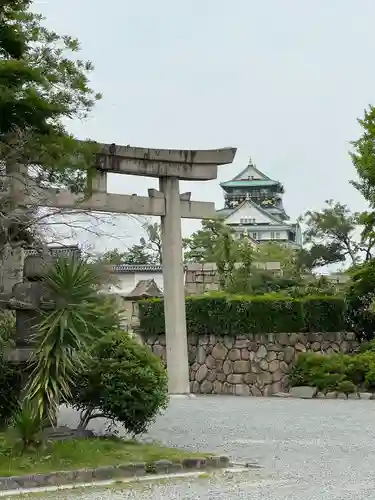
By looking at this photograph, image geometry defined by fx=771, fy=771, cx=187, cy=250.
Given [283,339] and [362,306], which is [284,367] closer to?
[283,339]

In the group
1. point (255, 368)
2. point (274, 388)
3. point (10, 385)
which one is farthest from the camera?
point (255, 368)

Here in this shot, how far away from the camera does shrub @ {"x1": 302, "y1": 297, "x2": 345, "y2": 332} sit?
20609mm

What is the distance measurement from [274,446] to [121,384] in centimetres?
233

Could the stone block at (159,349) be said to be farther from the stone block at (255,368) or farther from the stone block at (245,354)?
the stone block at (255,368)

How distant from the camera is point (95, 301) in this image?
8.91 meters

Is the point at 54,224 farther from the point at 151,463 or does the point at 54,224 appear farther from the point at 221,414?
the point at 221,414

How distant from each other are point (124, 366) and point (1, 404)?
5.86ft

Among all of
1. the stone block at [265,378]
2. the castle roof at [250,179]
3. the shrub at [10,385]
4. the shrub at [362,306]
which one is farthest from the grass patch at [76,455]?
the castle roof at [250,179]

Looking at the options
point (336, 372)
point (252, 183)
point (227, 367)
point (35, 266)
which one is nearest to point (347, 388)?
point (336, 372)

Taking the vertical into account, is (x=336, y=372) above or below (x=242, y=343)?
below

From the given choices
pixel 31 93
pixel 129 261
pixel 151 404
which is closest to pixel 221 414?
pixel 151 404

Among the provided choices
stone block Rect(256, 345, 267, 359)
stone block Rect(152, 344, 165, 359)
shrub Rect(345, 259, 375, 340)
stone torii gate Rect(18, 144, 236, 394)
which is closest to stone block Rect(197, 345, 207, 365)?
stone block Rect(152, 344, 165, 359)

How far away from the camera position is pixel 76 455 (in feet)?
27.4

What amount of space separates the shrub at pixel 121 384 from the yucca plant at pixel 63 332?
19.2 inches
